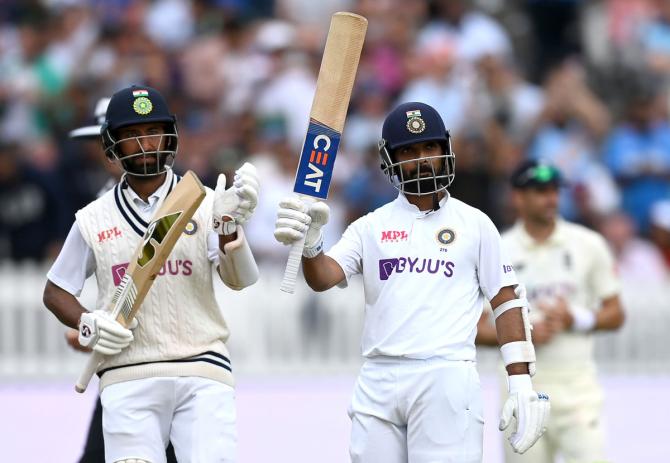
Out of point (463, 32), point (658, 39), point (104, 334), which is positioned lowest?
point (104, 334)

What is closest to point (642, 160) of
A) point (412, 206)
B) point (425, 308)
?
point (412, 206)

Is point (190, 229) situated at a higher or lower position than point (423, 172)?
lower

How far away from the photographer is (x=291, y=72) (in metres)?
14.0

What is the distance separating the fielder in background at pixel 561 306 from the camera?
7.79 metres

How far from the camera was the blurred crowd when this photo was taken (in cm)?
1313

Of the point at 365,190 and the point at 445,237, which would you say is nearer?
the point at 445,237

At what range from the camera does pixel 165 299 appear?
613 cm

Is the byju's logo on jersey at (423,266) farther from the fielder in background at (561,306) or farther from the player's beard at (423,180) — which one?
the fielder in background at (561,306)

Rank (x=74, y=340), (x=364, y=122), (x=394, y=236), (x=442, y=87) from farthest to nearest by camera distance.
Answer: (x=364, y=122)
(x=442, y=87)
(x=74, y=340)
(x=394, y=236)

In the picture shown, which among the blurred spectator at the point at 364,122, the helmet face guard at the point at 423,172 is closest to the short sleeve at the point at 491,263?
the helmet face guard at the point at 423,172

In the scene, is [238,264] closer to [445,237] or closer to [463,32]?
[445,237]

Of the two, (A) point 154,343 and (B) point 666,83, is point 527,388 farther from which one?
(B) point 666,83

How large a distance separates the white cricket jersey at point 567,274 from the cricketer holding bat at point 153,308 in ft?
7.63

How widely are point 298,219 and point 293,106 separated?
26.9ft
